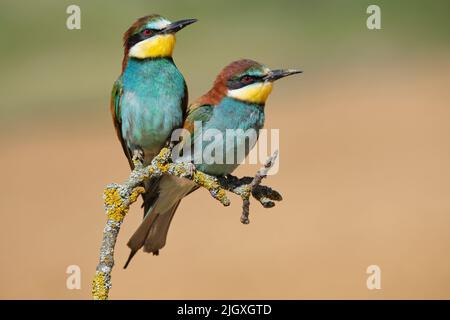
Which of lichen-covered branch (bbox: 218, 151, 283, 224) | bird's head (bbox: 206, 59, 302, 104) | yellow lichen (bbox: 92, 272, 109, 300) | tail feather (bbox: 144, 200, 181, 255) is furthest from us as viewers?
bird's head (bbox: 206, 59, 302, 104)

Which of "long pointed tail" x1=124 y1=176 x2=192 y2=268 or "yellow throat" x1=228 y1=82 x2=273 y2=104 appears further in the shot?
"yellow throat" x1=228 y1=82 x2=273 y2=104

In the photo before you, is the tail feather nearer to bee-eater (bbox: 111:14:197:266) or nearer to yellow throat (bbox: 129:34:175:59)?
bee-eater (bbox: 111:14:197:266)

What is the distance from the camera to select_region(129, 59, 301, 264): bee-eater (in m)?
3.29

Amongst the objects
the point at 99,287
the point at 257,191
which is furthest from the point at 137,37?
the point at 99,287

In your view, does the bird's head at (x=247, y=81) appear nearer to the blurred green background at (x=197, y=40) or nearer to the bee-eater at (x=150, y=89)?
the bee-eater at (x=150, y=89)

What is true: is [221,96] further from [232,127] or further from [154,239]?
[154,239]

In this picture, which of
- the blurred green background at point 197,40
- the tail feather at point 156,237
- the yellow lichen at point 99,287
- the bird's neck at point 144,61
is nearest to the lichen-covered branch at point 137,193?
the yellow lichen at point 99,287

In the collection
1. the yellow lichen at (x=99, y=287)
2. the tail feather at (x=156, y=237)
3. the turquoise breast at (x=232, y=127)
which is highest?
the turquoise breast at (x=232, y=127)

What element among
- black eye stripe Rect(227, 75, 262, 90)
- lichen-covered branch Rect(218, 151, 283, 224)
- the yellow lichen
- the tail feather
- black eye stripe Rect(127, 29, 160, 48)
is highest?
black eye stripe Rect(127, 29, 160, 48)

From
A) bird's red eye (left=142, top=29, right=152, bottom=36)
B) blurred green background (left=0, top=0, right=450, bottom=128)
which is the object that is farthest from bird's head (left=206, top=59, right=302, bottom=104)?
blurred green background (left=0, top=0, right=450, bottom=128)

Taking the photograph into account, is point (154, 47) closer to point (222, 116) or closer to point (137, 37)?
point (137, 37)

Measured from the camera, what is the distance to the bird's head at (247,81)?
3.34 meters

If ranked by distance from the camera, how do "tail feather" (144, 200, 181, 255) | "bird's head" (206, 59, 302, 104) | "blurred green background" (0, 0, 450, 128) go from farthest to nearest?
"blurred green background" (0, 0, 450, 128) → "bird's head" (206, 59, 302, 104) → "tail feather" (144, 200, 181, 255)

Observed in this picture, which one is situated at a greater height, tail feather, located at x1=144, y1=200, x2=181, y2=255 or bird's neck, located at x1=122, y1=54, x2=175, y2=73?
bird's neck, located at x1=122, y1=54, x2=175, y2=73
